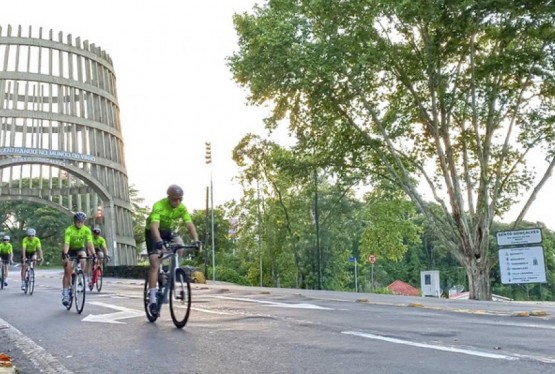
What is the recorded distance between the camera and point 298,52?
22922 millimetres

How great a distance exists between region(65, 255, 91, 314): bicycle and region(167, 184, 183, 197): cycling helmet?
3763mm

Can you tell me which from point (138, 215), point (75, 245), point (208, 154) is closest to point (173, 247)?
point (75, 245)

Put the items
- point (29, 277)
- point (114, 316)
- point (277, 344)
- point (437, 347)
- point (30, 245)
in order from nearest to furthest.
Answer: point (437, 347) → point (277, 344) → point (114, 316) → point (30, 245) → point (29, 277)

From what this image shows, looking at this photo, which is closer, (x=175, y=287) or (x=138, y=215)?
(x=175, y=287)

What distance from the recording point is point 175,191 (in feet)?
27.4

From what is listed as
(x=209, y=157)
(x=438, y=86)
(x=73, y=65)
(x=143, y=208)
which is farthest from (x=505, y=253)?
(x=143, y=208)

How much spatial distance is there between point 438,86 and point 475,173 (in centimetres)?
504

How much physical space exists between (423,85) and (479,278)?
28.0ft

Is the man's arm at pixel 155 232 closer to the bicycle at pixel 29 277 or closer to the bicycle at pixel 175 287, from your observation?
the bicycle at pixel 175 287

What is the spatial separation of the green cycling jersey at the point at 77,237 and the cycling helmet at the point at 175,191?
4205 mm

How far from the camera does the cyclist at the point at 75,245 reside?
1155cm

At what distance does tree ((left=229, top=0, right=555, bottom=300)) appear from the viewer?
75.3 feet

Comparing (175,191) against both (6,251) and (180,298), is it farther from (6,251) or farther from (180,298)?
(6,251)

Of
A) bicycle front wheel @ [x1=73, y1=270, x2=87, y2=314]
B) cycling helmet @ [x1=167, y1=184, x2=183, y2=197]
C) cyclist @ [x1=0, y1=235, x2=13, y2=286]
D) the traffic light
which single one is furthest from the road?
the traffic light
